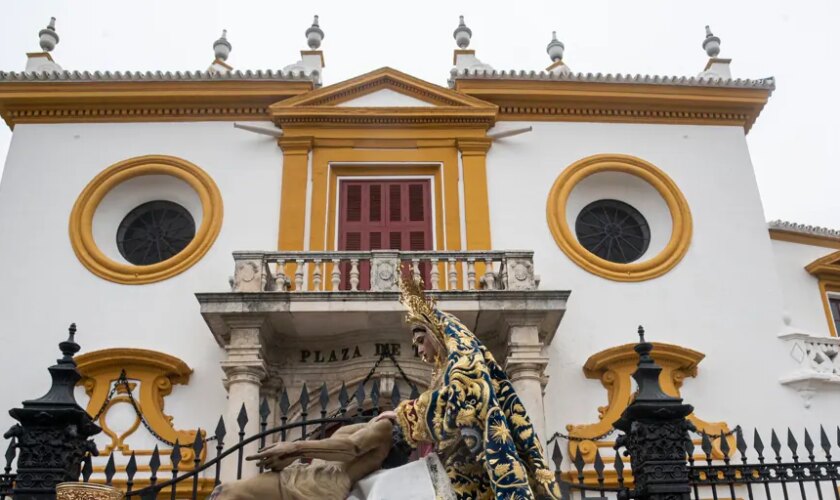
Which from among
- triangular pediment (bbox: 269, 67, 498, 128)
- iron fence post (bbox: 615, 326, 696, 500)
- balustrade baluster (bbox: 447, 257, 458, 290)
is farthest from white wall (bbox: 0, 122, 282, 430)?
iron fence post (bbox: 615, 326, 696, 500)

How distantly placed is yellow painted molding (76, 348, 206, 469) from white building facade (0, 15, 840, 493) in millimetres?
33

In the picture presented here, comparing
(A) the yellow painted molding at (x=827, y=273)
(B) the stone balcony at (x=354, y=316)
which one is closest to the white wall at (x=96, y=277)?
(B) the stone balcony at (x=354, y=316)

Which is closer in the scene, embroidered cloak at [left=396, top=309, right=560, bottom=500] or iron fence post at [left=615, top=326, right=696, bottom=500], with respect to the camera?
embroidered cloak at [left=396, top=309, right=560, bottom=500]

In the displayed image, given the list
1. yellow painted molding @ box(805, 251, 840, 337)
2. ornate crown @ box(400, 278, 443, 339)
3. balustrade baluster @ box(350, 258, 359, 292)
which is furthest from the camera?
yellow painted molding @ box(805, 251, 840, 337)

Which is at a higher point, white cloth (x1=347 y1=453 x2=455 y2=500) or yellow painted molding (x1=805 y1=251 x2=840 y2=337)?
yellow painted molding (x1=805 y1=251 x2=840 y2=337)

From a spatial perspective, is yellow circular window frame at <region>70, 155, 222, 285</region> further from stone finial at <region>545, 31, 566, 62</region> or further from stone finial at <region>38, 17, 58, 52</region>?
stone finial at <region>545, 31, 566, 62</region>

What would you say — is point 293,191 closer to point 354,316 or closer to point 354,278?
point 354,278

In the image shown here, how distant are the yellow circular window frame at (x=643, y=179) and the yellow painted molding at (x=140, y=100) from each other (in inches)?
193

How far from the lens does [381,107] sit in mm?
13398

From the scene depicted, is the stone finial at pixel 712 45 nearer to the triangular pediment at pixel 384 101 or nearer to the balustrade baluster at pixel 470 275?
the triangular pediment at pixel 384 101

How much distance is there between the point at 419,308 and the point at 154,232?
10062mm

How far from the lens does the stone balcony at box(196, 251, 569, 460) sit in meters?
10.3

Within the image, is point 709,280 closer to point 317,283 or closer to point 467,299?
point 467,299

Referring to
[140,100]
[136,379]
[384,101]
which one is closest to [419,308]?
[136,379]
